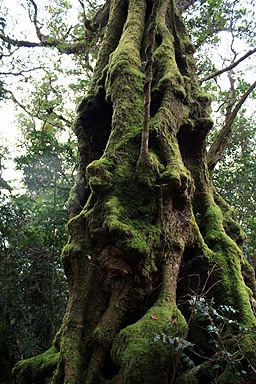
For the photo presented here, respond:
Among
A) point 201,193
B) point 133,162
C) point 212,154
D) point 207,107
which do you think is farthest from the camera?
point 212,154

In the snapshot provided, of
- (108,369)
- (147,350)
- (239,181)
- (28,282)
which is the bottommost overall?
(108,369)

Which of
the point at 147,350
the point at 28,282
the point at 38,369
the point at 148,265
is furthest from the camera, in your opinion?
the point at 28,282

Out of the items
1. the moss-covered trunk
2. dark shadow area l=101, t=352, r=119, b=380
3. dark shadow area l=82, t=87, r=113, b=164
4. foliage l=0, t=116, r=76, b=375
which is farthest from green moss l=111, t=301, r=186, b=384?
foliage l=0, t=116, r=76, b=375

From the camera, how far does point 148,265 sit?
8.64 ft

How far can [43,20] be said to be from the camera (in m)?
8.69

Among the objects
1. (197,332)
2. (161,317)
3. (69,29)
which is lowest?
(197,332)

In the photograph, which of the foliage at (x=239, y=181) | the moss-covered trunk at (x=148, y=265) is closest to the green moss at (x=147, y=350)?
the moss-covered trunk at (x=148, y=265)

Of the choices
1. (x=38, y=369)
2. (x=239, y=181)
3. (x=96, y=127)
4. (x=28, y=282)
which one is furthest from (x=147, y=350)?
(x=239, y=181)

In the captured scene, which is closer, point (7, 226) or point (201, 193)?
point (201, 193)

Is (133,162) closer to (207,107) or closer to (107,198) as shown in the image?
(107,198)

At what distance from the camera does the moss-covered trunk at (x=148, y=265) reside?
226 cm

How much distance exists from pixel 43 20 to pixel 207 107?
7.36 m

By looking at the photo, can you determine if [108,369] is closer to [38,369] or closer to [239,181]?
[38,369]

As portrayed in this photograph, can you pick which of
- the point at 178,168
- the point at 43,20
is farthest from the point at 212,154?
the point at 43,20
